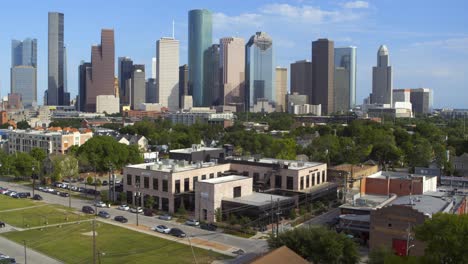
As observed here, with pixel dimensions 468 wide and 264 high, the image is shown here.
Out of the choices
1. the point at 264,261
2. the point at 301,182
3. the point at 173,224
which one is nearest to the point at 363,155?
the point at 301,182

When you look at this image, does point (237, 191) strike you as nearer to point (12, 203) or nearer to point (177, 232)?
point (177, 232)

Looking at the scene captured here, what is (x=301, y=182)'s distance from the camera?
203 feet

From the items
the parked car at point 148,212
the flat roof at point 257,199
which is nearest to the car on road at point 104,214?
the parked car at point 148,212

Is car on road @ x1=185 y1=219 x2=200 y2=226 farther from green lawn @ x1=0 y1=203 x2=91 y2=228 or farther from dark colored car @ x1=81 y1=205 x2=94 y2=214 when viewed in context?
dark colored car @ x1=81 y1=205 x2=94 y2=214

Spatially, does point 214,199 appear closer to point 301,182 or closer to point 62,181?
point 301,182

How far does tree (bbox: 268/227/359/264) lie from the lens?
109ft

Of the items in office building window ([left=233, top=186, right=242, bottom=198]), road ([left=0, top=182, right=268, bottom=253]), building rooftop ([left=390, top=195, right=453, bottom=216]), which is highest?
building rooftop ([left=390, top=195, right=453, bottom=216])

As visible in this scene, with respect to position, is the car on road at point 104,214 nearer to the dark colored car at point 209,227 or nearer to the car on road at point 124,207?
the car on road at point 124,207

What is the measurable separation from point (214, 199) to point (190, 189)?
8.35 m

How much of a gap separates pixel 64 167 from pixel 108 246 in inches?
1497

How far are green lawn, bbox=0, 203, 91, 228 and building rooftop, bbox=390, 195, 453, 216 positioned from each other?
107 ft

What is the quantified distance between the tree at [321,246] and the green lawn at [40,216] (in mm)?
27892

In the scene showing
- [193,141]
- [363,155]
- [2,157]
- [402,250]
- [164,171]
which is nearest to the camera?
[402,250]

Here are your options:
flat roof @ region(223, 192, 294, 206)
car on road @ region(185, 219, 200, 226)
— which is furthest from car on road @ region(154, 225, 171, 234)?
flat roof @ region(223, 192, 294, 206)
